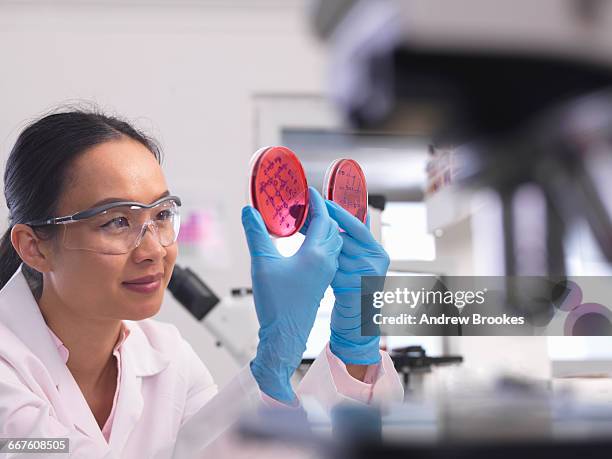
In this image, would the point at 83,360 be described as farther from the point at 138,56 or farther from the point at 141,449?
the point at 138,56

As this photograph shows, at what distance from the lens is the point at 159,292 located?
1424 mm

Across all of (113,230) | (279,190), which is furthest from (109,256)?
(279,190)

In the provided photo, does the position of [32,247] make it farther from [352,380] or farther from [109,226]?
[352,380]

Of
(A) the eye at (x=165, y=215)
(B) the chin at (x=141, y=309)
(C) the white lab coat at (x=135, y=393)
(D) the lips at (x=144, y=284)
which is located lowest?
(C) the white lab coat at (x=135, y=393)

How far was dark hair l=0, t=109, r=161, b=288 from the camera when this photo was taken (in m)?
1.42

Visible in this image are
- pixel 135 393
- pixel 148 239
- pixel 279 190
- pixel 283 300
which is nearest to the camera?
pixel 283 300

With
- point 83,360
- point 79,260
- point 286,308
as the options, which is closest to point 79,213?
point 79,260

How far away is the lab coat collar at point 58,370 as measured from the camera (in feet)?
4.54

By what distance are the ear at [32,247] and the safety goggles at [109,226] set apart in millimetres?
56

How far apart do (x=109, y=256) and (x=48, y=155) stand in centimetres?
27

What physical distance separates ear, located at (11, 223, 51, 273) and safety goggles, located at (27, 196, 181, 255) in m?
0.06

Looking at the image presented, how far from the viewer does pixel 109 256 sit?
1.38 metres

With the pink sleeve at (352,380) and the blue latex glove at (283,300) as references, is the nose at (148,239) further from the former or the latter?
the pink sleeve at (352,380)

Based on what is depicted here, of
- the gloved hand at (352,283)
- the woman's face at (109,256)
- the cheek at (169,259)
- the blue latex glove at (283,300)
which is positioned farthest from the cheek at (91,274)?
the gloved hand at (352,283)
